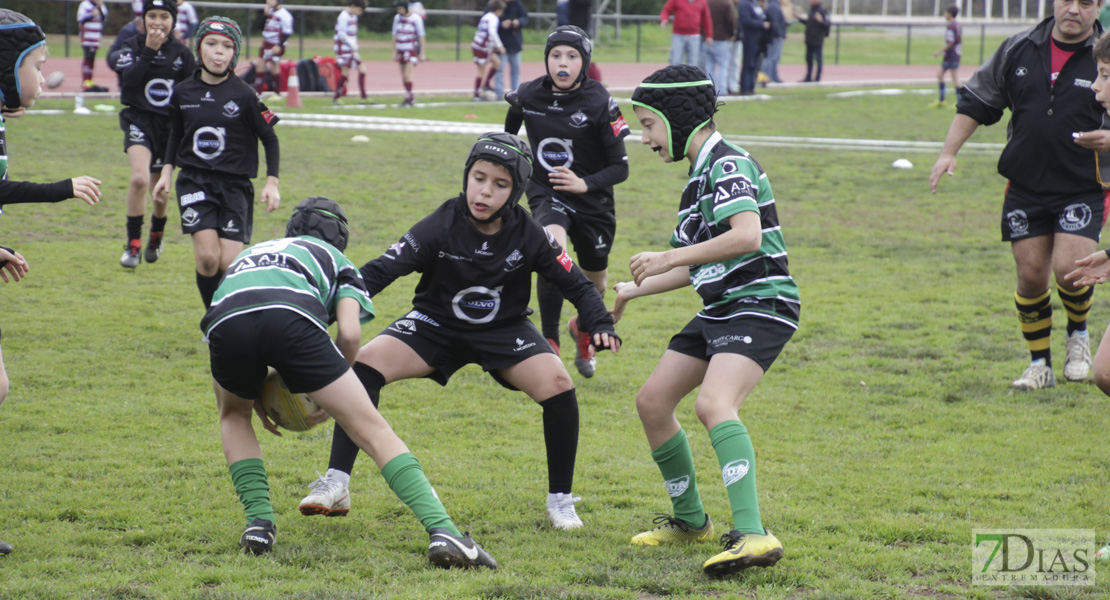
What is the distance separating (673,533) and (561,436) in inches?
23.9

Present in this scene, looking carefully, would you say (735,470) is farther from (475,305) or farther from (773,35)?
(773,35)

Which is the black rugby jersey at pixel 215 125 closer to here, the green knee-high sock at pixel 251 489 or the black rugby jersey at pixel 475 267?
the black rugby jersey at pixel 475 267

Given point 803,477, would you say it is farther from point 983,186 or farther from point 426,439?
point 983,186

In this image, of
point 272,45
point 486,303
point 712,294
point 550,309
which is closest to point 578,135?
point 550,309

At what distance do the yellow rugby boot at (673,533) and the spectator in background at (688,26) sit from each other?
58.2 feet

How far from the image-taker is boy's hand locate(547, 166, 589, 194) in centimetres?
664

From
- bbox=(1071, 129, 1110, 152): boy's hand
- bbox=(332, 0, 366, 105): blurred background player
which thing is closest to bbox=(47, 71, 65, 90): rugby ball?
bbox=(332, 0, 366, 105): blurred background player

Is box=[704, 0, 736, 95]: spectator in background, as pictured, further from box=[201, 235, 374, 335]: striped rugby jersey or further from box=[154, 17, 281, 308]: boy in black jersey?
box=[201, 235, 374, 335]: striped rugby jersey

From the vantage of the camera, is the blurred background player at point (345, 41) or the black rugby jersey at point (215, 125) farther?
the blurred background player at point (345, 41)

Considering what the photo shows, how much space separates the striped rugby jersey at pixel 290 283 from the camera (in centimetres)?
392

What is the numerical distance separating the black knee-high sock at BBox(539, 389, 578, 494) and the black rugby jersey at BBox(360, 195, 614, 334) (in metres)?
0.39

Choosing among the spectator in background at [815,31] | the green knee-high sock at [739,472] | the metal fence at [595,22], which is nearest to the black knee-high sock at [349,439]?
the green knee-high sock at [739,472]

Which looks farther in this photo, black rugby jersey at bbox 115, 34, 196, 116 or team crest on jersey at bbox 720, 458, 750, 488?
black rugby jersey at bbox 115, 34, 196, 116

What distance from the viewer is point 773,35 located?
26.7m
